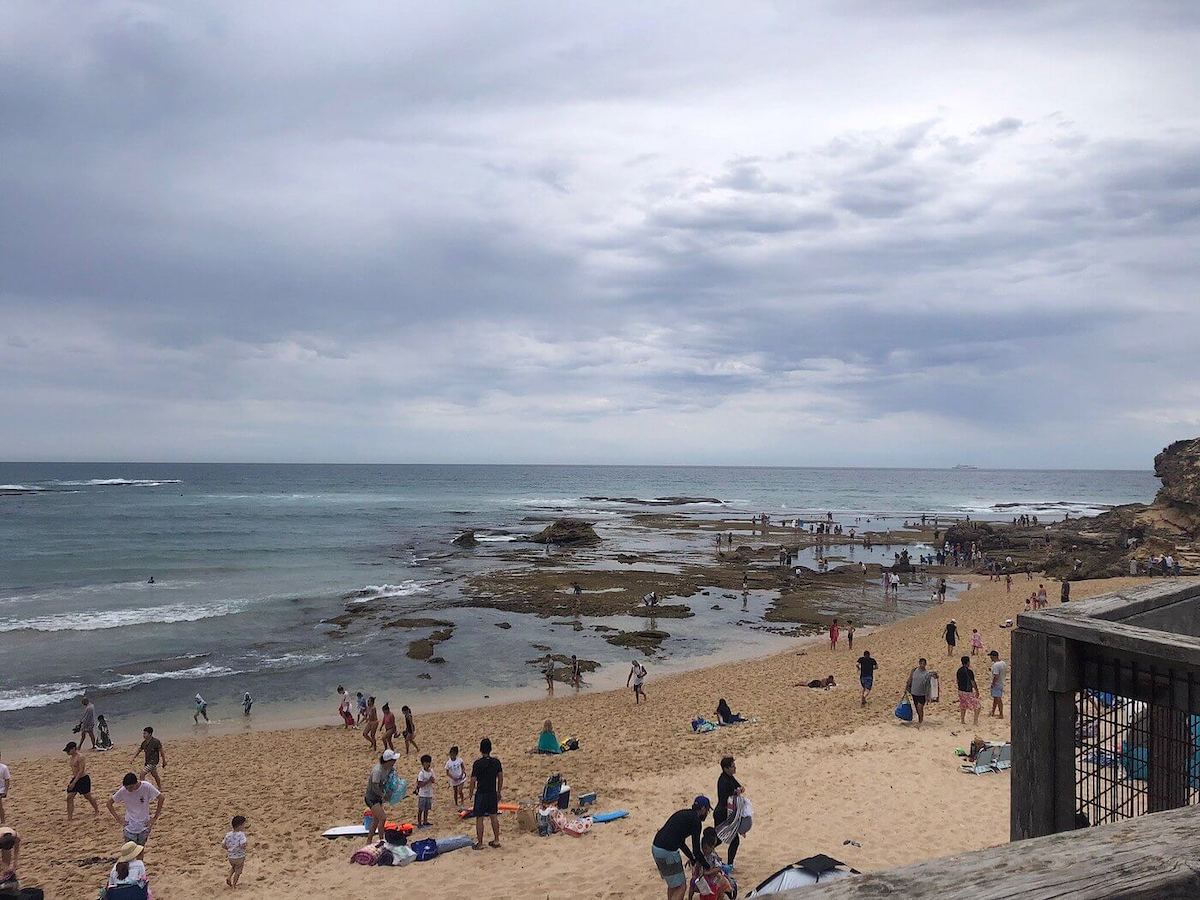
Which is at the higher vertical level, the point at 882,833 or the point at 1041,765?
the point at 1041,765

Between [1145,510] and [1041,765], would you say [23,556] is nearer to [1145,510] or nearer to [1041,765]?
[1041,765]

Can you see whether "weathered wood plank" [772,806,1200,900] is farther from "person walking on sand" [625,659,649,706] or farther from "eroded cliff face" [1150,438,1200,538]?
"eroded cliff face" [1150,438,1200,538]

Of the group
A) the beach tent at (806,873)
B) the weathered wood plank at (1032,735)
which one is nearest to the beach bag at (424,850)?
the beach tent at (806,873)

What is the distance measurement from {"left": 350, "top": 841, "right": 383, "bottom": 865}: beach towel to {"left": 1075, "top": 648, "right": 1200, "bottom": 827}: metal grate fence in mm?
8663

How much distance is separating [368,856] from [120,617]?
26.8 meters

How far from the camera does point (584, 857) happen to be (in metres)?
10.1

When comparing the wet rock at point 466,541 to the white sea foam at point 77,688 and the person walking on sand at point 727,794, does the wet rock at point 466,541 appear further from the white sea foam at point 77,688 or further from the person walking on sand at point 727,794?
the person walking on sand at point 727,794

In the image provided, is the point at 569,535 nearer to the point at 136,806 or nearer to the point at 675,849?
the point at 136,806

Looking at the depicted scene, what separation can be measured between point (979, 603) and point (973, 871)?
1463 inches

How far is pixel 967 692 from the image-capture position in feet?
49.4

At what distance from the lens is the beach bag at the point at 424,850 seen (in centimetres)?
1030

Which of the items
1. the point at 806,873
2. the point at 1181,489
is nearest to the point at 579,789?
the point at 806,873

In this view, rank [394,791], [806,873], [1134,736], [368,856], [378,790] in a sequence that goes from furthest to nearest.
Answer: [394,791]
[378,790]
[368,856]
[806,873]
[1134,736]

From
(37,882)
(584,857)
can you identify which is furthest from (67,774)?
(584,857)
